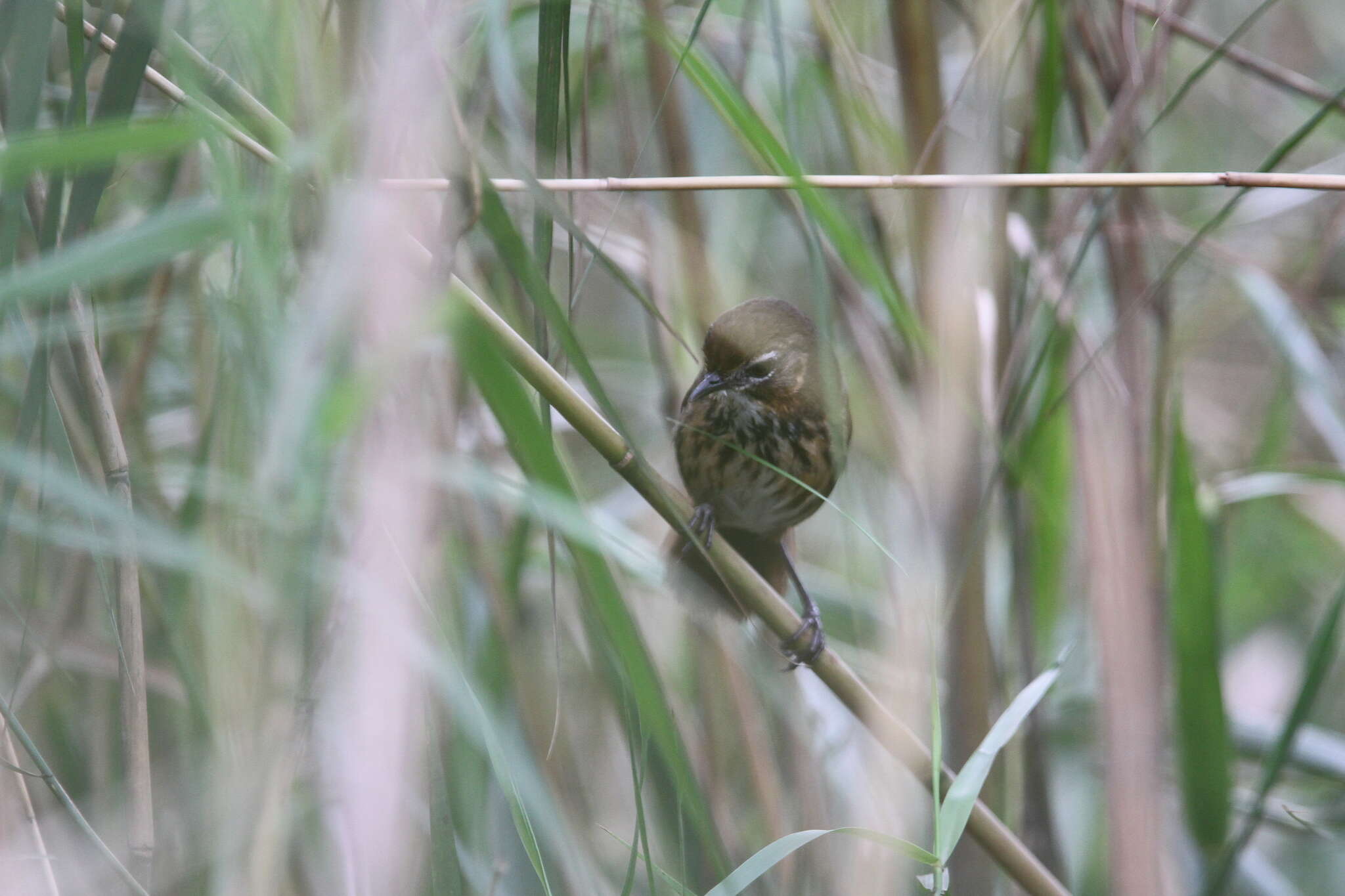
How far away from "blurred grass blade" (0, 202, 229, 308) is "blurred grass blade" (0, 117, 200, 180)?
0.07 meters

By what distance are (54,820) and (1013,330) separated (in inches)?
70.5

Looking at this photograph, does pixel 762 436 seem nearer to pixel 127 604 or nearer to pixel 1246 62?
pixel 1246 62

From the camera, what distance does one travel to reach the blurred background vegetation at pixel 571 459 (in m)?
1.05

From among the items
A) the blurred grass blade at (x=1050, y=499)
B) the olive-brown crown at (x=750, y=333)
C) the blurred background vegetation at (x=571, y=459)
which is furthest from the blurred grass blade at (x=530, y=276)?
the olive-brown crown at (x=750, y=333)

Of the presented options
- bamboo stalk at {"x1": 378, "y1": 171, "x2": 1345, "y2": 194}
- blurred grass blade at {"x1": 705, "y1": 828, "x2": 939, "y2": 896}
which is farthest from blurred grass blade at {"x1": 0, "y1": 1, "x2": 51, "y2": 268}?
blurred grass blade at {"x1": 705, "y1": 828, "x2": 939, "y2": 896}

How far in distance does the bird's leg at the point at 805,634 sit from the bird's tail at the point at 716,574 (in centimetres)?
3

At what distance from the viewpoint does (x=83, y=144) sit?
999mm

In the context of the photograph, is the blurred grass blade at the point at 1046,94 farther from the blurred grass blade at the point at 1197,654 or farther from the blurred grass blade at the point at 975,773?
the blurred grass blade at the point at 975,773

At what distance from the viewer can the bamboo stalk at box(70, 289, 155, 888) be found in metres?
1.37

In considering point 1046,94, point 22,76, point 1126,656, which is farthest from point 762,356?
point 22,76

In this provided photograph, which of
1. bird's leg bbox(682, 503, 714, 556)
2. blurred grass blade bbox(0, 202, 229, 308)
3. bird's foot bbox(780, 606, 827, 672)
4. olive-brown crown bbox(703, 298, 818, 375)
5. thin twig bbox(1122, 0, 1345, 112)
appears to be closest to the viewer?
blurred grass blade bbox(0, 202, 229, 308)

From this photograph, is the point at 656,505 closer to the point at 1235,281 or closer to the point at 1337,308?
the point at 1235,281

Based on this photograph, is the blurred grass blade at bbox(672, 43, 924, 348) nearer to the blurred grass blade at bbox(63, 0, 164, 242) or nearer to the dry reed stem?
the dry reed stem

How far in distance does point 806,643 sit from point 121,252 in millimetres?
1336
